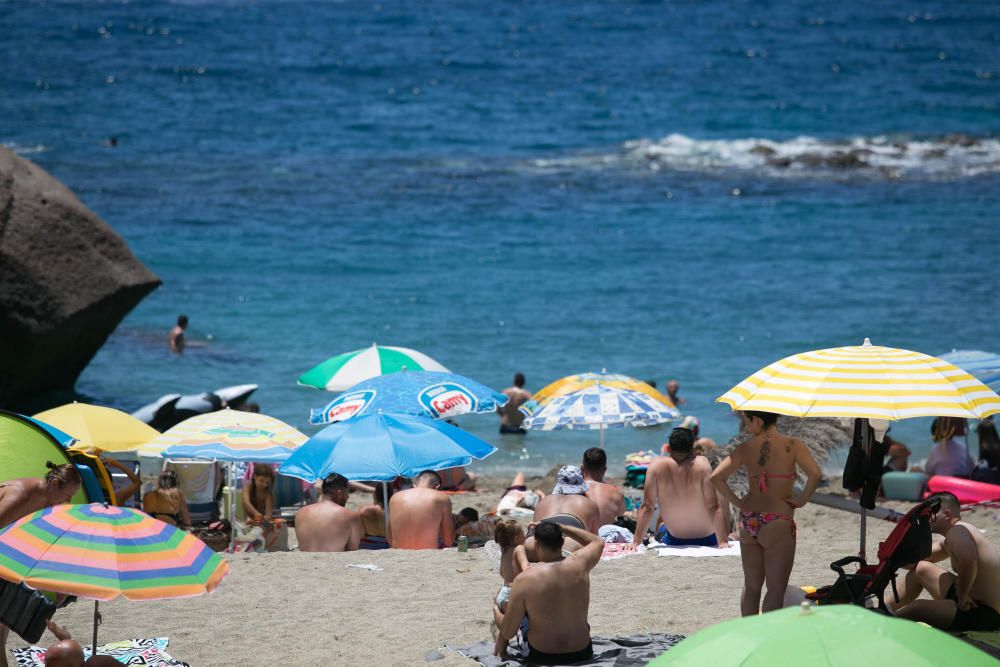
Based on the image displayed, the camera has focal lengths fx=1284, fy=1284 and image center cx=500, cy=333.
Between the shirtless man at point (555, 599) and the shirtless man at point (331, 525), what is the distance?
Result: 9.99 feet

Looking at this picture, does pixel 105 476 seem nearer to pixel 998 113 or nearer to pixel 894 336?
pixel 894 336

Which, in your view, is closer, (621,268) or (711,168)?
(621,268)

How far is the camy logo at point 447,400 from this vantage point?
1069 cm

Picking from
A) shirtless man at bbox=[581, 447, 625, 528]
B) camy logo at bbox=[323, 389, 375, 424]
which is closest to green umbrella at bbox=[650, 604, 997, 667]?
shirtless man at bbox=[581, 447, 625, 528]

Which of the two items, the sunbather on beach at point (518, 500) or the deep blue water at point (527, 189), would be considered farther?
the deep blue water at point (527, 189)

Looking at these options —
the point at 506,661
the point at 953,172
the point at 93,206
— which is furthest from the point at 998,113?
the point at 506,661

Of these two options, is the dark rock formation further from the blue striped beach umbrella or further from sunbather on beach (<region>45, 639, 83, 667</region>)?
sunbather on beach (<region>45, 639, 83, 667</region>)

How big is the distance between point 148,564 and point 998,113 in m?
42.3

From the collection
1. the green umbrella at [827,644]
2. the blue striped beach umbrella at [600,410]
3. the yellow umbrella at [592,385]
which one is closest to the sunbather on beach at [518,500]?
the blue striped beach umbrella at [600,410]

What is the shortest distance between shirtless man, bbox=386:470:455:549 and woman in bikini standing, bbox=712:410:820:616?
304 cm

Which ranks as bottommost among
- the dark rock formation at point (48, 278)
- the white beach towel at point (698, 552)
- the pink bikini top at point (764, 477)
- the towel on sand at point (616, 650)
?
the towel on sand at point (616, 650)

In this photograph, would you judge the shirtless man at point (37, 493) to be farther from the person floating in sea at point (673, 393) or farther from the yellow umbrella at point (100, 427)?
the person floating in sea at point (673, 393)

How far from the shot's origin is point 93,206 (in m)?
29.2

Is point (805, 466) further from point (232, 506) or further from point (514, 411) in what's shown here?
point (514, 411)
